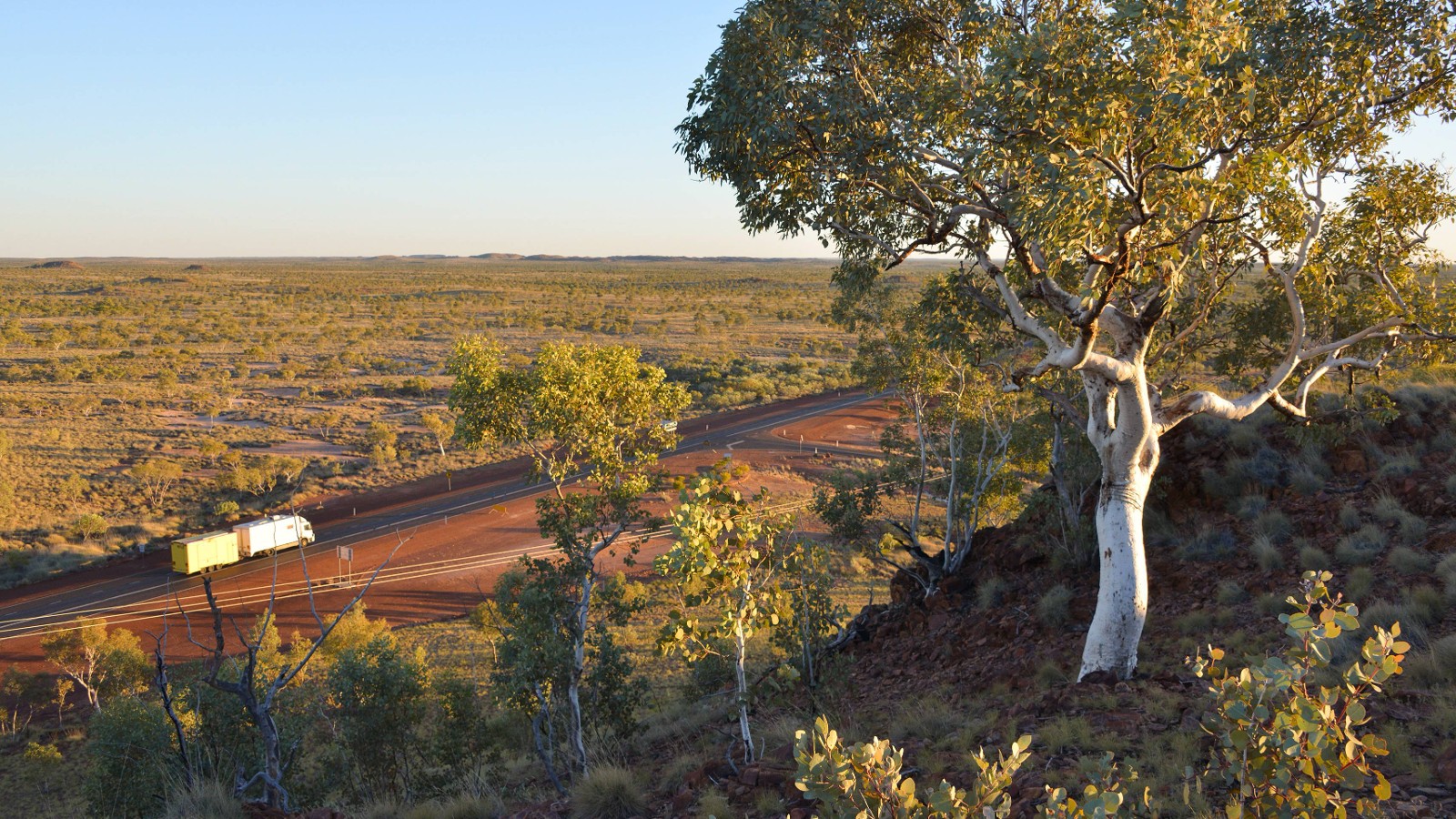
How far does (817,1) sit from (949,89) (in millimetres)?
2385

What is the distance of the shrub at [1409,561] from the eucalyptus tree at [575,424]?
9.09 meters

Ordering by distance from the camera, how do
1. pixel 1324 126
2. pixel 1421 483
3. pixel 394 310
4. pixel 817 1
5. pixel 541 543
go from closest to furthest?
pixel 1324 126
pixel 817 1
pixel 1421 483
pixel 541 543
pixel 394 310

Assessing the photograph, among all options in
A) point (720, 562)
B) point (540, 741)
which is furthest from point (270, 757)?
point (720, 562)

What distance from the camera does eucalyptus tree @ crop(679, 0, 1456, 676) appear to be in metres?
7.29

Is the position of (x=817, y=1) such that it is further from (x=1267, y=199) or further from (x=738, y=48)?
(x=1267, y=199)

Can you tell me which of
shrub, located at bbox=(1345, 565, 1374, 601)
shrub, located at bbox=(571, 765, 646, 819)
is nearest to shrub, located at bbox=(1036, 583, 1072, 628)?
shrub, located at bbox=(1345, 565, 1374, 601)

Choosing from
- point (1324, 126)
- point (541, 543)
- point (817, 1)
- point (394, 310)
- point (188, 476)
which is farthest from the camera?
point (394, 310)

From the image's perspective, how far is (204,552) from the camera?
998 inches

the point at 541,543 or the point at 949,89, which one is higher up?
the point at 949,89

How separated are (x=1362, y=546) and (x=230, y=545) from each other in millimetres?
27665

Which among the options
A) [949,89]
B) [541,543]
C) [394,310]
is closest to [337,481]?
[541,543]

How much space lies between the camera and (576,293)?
402 ft

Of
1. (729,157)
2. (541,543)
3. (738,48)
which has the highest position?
(738,48)

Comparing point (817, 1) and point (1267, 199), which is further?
point (817, 1)
